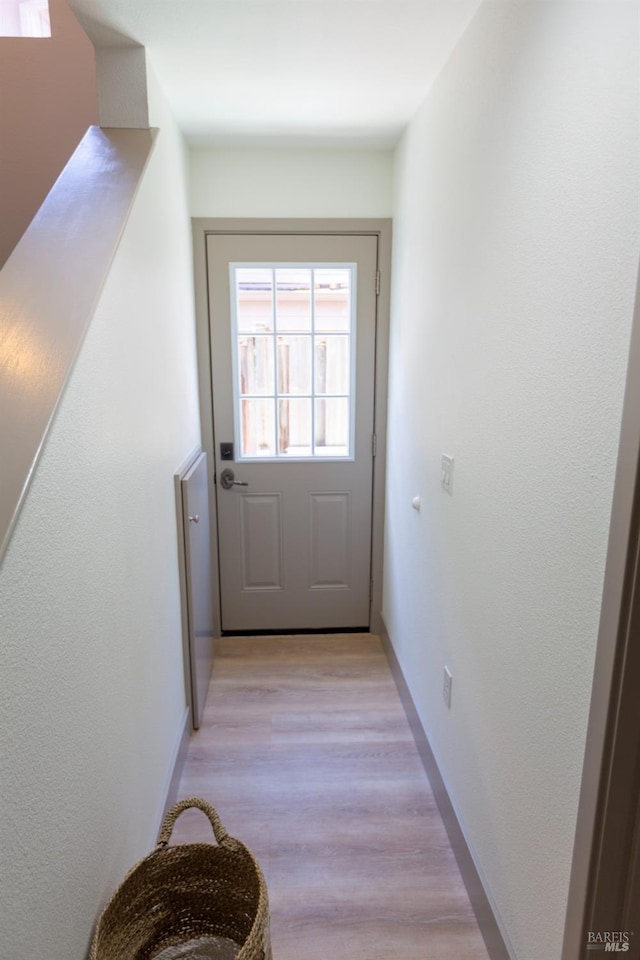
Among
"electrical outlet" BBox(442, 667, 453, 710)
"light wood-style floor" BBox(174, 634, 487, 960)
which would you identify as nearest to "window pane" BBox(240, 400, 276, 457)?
"light wood-style floor" BBox(174, 634, 487, 960)

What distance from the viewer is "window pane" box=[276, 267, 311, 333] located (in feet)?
8.92

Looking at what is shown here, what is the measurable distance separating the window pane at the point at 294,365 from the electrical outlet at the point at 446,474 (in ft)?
3.94

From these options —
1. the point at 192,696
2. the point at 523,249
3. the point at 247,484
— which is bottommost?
the point at 192,696

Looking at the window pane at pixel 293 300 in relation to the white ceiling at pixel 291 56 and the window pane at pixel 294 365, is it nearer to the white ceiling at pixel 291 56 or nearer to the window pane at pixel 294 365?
the window pane at pixel 294 365

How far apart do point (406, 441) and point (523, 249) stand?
1233 millimetres

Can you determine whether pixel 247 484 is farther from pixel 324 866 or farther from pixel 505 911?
pixel 505 911

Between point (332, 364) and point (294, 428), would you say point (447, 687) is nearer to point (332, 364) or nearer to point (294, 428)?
point (294, 428)

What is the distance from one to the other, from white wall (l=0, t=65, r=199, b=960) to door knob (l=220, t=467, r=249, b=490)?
0.86 meters

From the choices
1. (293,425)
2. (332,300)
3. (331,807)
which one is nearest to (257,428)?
(293,425)

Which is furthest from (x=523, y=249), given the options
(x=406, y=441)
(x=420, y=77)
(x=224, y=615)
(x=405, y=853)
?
(x=224, y=615)

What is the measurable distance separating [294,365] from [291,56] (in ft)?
4.34

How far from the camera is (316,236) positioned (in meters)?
2.67

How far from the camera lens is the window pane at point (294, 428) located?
9.36 ft

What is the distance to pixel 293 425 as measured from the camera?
2.88 metres
